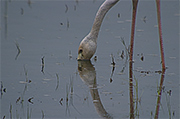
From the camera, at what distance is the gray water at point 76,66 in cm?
618

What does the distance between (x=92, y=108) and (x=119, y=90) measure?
97 centimetres

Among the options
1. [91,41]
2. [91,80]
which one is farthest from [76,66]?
[91,80]

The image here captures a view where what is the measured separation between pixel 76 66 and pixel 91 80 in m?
0.97

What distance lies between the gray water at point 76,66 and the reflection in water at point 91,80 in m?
0.01

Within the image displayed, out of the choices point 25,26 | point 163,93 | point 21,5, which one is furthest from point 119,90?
point 21,5

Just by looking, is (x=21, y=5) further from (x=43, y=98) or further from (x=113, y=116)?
(x=113, y=116)

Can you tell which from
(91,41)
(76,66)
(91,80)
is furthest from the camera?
(91,41)

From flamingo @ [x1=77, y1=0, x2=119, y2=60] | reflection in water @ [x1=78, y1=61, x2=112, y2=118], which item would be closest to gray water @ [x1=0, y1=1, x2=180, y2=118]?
reflection in water @ [x1=78, y1=61, x2=112, y2=118]

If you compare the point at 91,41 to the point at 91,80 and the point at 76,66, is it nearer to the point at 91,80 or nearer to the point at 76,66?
the point at 76,66

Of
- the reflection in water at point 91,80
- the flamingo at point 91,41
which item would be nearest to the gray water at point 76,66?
the reflection in water at point 91,80

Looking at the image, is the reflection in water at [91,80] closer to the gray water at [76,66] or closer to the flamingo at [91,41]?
the gray water at [76,66]

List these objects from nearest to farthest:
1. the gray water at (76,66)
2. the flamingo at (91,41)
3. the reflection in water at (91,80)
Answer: the reflection in water at (91,80) → the gray water at (76,66) → the flamingo at (91,41)

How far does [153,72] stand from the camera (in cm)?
806

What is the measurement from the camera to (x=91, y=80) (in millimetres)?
7551
